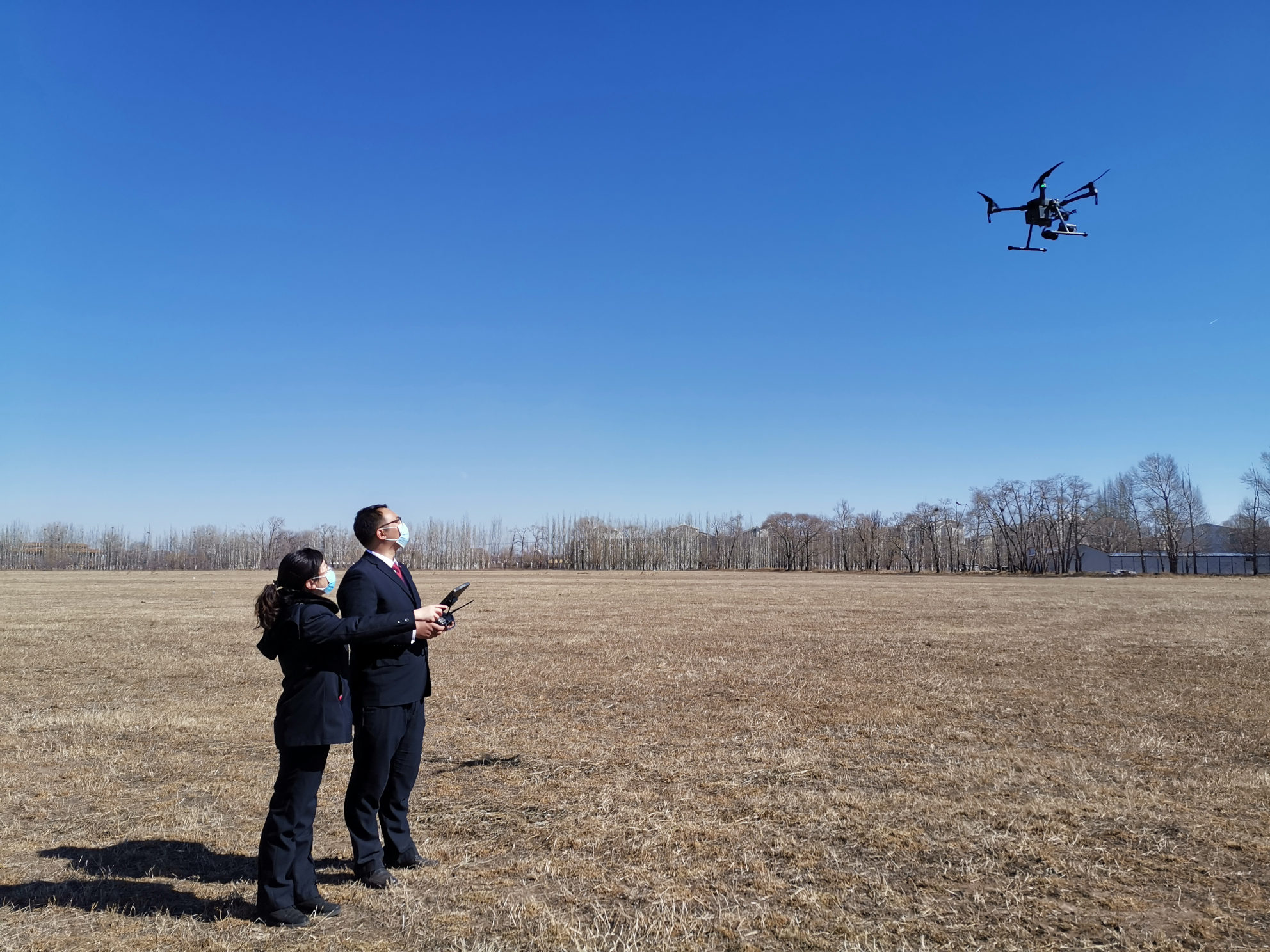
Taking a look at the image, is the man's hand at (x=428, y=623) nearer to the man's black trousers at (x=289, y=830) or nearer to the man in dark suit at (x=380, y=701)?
the man in dark suit at (x=380, y=701)

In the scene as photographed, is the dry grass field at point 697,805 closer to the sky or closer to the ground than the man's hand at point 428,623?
closer to the ground

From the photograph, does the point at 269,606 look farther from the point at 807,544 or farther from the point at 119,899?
the point at 807,544

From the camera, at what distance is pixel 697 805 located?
665cm

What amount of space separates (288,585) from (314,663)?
49cm

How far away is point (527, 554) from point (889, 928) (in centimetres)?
15240

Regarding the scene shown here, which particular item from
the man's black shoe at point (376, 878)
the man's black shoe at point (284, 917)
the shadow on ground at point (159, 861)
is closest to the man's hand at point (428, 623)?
the man's black shoe at point (376, 878)

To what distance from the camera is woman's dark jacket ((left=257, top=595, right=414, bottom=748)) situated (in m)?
4.39

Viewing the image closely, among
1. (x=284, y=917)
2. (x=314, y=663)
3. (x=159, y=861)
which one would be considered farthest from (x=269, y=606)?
(x=159, y=861)

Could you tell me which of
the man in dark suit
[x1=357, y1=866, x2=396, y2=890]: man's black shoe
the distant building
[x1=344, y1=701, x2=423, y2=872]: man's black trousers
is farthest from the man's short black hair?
the distant building

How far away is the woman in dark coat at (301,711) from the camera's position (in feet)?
14.4

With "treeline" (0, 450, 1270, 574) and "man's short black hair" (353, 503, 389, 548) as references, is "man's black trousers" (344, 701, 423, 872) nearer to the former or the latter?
"man's short black hair" (353, 503, 389, 548)

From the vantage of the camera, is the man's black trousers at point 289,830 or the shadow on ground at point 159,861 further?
the shadow on ground at point 159,861

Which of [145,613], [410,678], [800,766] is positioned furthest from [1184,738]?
[145,613]

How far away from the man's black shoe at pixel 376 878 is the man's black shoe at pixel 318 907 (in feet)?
1.15
